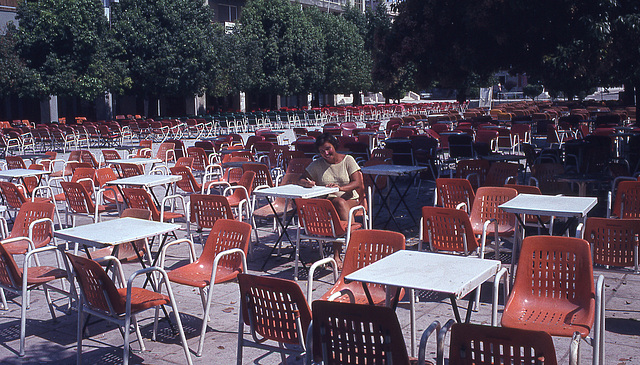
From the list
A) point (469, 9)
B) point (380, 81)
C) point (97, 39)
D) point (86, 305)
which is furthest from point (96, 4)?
point (86, 305)

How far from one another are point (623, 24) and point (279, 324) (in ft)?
21.9

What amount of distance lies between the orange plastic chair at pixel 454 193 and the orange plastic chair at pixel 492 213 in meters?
0.42

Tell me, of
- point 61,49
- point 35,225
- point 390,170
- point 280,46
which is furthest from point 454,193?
point 280,46

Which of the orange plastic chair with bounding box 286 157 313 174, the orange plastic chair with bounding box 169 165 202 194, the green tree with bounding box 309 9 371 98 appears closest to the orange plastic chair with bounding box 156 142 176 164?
the orange plastic chair with bounding box 169 165 202 194

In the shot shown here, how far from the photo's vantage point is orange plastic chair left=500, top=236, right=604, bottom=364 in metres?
4.00

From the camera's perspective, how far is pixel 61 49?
1114 inches

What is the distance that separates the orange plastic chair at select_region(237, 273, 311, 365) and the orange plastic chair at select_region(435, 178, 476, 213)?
3687 mm

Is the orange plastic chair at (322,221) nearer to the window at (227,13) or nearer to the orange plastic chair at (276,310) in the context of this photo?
the orange plastic chair at (276,310)

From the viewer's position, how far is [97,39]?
92.7 ft

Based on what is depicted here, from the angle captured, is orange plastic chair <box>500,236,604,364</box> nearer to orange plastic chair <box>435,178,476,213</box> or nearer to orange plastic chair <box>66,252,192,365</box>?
orange plastic chair <box>66,252,192,365</box>

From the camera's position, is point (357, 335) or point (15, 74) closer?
point (357, 335)

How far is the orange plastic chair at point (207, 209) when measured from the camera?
21.4 feet

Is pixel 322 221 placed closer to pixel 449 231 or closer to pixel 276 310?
pixel 449 231

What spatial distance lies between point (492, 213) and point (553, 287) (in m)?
2.18
